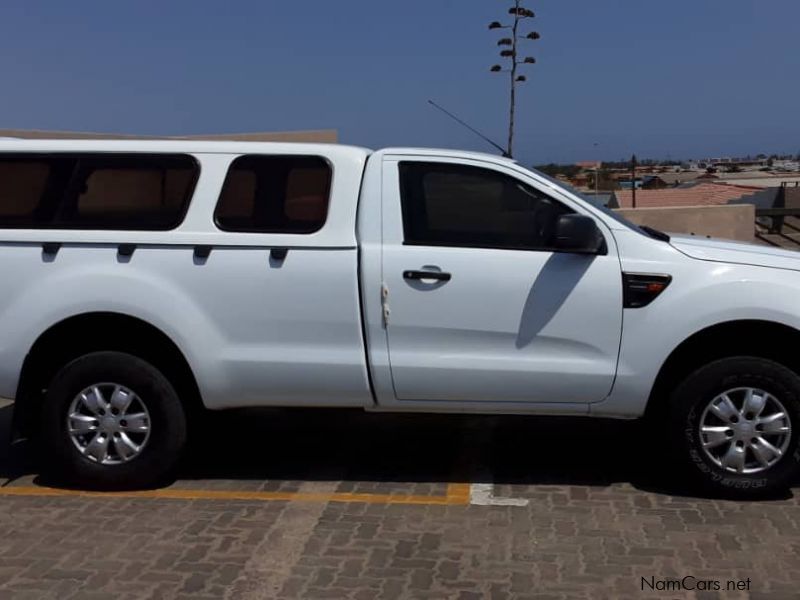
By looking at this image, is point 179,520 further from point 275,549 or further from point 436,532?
point 436,532

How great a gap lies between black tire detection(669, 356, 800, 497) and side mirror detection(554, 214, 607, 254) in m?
0.87

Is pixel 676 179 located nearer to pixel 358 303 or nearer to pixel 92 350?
pixel 358 303

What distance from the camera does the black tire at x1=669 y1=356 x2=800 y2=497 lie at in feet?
15.0

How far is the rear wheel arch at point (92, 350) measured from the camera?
15.9 feet

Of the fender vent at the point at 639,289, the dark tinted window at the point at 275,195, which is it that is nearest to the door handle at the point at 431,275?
the dark tinted window at the point at 275,195

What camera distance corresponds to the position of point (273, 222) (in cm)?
479

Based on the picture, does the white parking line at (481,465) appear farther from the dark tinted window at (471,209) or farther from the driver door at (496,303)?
the dark tinted window at (471,209)

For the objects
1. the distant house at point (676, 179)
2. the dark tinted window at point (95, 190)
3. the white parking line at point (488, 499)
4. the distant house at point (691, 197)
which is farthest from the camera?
the distant house at point (676, 179)

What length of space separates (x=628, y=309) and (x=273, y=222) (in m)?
1.95

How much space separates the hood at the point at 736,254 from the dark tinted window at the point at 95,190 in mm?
2712

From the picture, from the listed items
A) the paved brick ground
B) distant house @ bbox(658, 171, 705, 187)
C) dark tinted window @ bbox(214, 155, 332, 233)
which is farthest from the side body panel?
distant house @ bbox(658, 171, 705, 187)

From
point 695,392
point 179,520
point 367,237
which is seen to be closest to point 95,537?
point 179,520

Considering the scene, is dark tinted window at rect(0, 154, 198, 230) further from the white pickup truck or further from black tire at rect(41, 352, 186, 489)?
black tire at rect(41, 352, 186, 489)

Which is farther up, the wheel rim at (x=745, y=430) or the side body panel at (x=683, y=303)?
the side body panel at (x=683, y=303)
